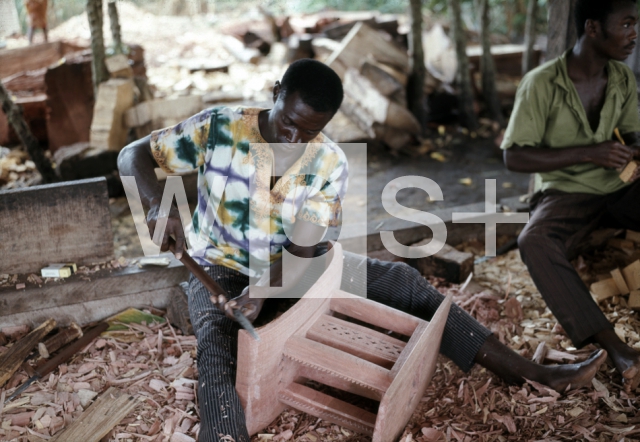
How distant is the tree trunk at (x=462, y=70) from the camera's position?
6.48 m

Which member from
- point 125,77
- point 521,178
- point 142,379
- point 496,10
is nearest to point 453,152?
point 521,178

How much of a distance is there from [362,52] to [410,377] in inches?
215

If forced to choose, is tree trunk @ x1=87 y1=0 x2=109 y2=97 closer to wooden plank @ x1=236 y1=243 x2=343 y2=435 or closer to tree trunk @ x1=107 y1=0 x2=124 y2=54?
tree trunk @ x1=107 y1=0 x2=124 y2=54

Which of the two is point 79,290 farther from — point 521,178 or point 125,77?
point 521,178

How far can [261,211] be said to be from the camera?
8.55ft

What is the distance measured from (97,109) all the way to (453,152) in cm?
386

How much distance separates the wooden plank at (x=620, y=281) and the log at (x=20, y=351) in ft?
10.1

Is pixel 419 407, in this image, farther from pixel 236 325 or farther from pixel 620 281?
pixel 620 281

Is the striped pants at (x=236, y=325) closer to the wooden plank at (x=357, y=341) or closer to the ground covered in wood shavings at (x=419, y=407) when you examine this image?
the ground covered in wood shavings at (x=419, y=407)

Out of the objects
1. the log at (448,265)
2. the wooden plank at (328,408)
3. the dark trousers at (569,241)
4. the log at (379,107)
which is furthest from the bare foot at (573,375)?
the log at (379,107)

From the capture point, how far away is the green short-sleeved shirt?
10.1ft

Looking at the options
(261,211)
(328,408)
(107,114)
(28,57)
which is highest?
(28,57)

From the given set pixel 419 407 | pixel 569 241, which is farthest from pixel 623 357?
pixel 419 407

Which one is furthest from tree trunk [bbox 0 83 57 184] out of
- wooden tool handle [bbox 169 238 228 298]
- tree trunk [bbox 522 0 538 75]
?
tree trunk [bbox 522 0 538 75]
